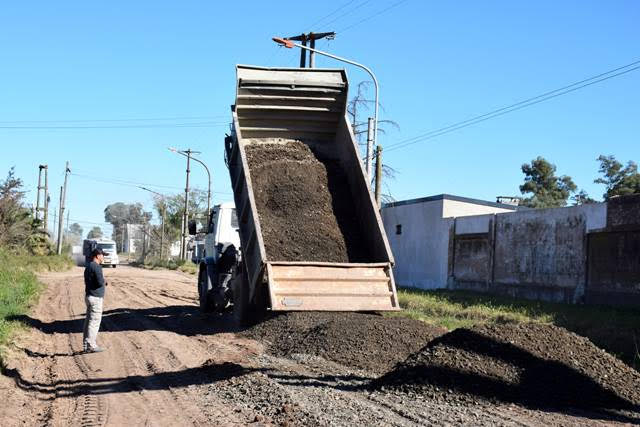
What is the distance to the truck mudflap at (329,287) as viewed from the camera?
10188mm

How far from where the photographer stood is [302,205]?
11992mm

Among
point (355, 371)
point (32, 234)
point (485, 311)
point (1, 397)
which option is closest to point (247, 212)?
point (355, 371)

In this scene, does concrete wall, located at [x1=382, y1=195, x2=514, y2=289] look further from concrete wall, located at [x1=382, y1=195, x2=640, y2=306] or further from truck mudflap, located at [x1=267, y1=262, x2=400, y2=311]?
truck mudflap, located at [x1=267, y1=262, x2=400, y2=311]

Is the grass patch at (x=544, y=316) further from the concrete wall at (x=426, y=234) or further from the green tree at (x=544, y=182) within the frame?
the green tree at (x=544, y=182)

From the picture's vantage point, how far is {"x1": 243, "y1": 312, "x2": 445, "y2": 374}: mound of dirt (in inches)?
362

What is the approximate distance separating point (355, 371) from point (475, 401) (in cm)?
203

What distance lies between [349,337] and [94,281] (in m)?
4.07

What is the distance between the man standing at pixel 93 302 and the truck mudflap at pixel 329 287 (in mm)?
2690

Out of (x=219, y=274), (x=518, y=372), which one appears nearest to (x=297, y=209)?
(x=219, y=274)

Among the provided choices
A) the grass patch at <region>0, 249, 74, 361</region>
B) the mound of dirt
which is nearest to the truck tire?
the mound of dirt

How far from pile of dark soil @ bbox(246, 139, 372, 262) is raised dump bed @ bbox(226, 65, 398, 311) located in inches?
0.7

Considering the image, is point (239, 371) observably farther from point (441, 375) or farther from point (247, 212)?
point (247, 212)

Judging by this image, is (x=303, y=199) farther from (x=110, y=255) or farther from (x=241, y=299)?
(x=110, y=255)

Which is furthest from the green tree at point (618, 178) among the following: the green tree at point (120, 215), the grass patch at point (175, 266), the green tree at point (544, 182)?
the green tree at point (120, 215)
